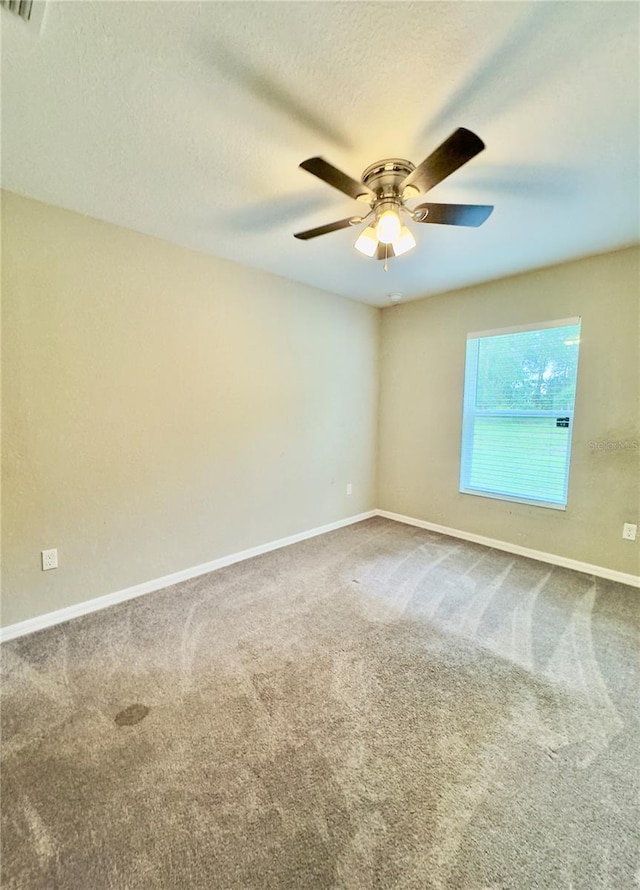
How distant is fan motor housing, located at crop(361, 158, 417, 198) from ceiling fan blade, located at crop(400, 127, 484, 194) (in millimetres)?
123

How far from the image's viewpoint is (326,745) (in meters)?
1.34

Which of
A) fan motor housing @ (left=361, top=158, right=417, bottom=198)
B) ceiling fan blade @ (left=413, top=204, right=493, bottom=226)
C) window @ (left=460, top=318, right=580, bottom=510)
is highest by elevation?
fan motor housing @ (left=361, top=158, right=417, bottom=198)

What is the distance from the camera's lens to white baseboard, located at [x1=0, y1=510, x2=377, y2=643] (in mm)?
2006

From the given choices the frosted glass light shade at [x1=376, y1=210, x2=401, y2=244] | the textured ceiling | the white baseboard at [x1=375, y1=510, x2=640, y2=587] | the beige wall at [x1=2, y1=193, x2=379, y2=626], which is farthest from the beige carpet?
the textured ceiling

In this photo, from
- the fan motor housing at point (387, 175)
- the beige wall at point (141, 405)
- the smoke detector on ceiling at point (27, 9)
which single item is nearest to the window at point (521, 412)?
the beige wall at point (141, 405)

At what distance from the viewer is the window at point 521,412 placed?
111 inches

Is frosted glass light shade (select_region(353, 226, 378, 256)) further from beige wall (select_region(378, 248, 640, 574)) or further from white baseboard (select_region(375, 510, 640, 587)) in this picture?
white baseboard (select_region(375, 510, 640, 587))

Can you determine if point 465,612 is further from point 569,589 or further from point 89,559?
point 89,559

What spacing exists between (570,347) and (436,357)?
1124mm

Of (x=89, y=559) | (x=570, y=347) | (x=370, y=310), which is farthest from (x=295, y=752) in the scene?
(x=370, y=310)

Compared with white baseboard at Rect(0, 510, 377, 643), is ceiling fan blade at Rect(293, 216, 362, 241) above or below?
above

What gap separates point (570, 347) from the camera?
277cm

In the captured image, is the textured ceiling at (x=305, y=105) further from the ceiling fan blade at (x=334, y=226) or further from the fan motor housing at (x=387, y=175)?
the ceiling fan blade at (x=334, y=226)

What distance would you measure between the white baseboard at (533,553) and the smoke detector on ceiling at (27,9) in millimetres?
3878
